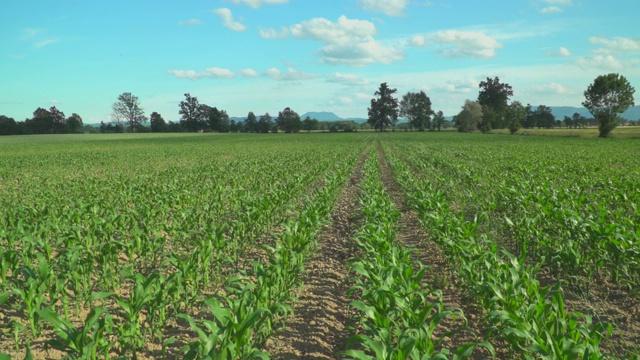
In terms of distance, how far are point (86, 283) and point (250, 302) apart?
9.77 feet

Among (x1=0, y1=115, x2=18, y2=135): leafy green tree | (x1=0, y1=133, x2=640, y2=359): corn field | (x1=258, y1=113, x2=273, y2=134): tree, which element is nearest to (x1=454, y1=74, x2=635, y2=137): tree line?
(x1=258, y1=113, x2=273, y2=134): tree

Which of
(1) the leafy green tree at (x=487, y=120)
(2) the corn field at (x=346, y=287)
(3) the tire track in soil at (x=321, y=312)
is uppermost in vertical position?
(1) the leafy green tree at (x=487, y=120)

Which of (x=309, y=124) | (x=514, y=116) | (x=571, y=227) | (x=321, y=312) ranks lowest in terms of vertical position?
(x=321, y=312)

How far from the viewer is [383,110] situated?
419ft

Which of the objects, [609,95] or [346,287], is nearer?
[346,287]

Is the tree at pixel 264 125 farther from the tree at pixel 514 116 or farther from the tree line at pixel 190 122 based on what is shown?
the tree at pixel 514 116

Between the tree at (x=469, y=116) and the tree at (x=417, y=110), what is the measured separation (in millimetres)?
28210

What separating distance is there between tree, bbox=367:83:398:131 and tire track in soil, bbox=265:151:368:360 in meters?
123

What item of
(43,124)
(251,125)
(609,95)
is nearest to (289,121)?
(251,125)

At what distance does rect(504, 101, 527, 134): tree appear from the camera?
268ft

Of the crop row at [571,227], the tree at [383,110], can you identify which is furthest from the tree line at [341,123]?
the crop row at [571,227]

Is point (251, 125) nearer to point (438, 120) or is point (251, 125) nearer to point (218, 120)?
point (218, 120)

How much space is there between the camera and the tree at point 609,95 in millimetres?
63438

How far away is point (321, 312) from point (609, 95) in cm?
7809
